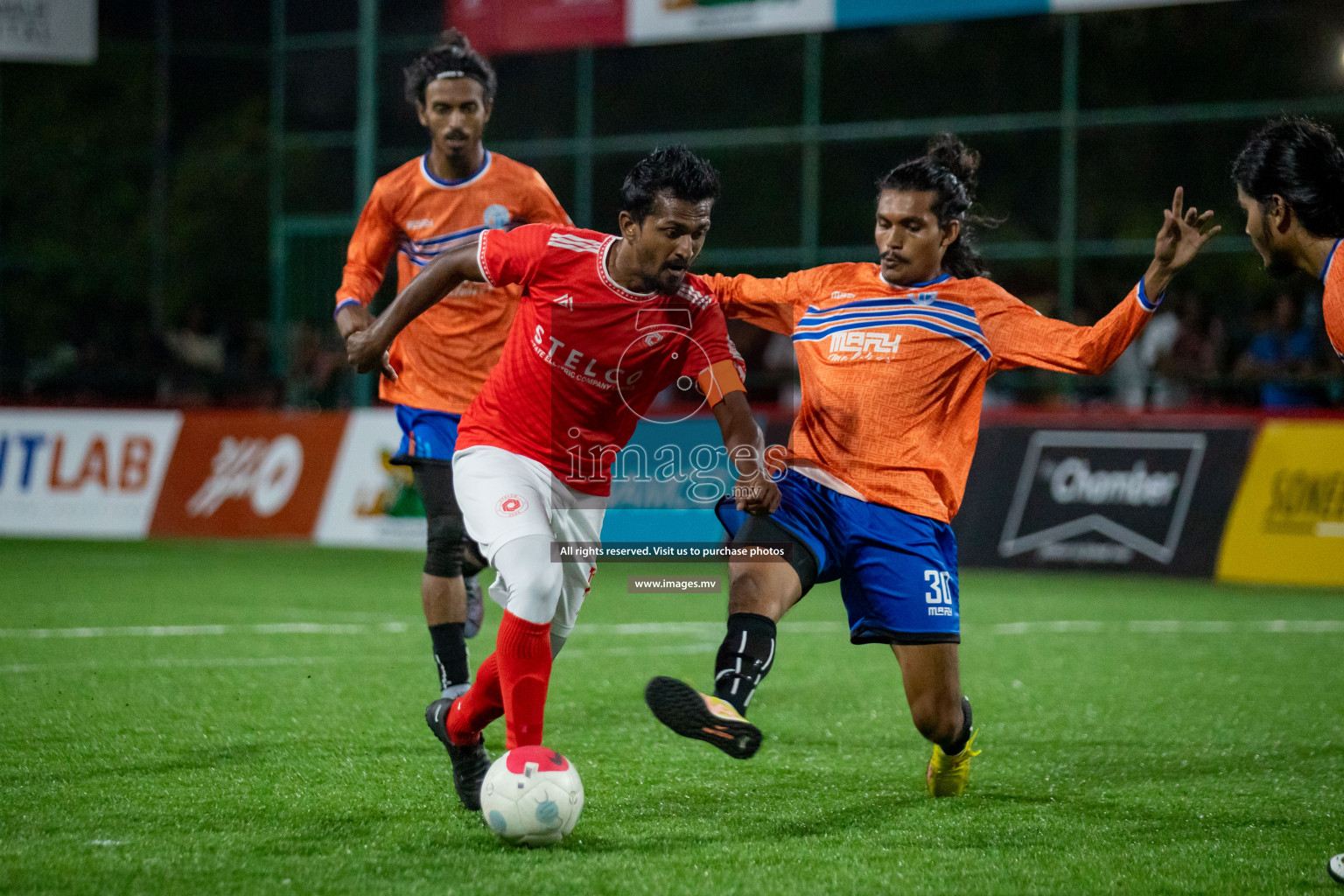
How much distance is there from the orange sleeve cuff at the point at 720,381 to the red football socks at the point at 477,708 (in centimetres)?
102

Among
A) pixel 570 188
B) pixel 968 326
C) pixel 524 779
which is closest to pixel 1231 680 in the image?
pixel 968 326

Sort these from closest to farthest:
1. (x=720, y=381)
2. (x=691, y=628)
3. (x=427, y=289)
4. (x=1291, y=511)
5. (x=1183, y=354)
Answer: (x=720, y=381) < (x=427, y=289) < (x=691, y=628) < (x=1291, y=511) < (x=1183, y=354)

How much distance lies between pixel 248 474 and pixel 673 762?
10236 millimetres

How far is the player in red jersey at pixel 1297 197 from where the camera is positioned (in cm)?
470

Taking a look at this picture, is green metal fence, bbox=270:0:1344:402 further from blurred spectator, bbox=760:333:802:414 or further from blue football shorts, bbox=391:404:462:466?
blue football shorts, bbox=391:404:462:466

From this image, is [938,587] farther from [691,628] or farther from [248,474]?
[248,474]

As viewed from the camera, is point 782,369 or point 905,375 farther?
point 782,369

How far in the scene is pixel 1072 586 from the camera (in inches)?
485

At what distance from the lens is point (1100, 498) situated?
12.8m

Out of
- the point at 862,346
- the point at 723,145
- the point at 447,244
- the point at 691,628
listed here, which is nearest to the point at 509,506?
the point at 862,346

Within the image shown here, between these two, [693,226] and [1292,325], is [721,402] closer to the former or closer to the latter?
[693,226]

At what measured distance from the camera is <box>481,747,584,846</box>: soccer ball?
448 centimetres

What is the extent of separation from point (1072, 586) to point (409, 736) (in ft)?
23.8

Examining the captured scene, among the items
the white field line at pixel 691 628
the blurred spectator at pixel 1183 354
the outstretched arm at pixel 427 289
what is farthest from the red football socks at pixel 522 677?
the blurred spectator at pixel 1183 354
